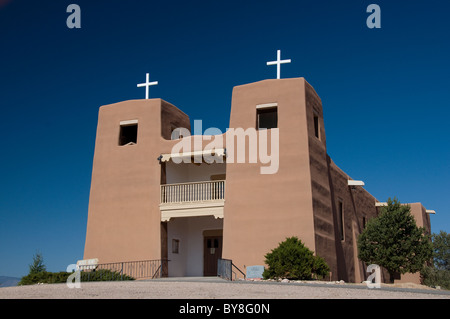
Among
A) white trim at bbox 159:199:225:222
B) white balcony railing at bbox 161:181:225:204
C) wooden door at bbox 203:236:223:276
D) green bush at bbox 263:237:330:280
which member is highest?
white balcony railing at bbox 161:181:225:204

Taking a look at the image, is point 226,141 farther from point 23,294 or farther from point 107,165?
point 23,294

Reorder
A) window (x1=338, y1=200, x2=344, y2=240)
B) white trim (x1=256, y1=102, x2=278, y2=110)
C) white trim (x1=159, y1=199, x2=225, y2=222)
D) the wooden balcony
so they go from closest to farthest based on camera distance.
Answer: white trim (x1=256, y1=102, x2=278, y2=110), the wooden balcony, white trim (x1=159, y1=199, x2=225, y2=222), window (x1=338, y1=200, x2=344, y2=240)

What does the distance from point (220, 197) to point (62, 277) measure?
24.3 feet

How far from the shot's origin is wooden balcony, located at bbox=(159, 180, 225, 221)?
23500 millimetres

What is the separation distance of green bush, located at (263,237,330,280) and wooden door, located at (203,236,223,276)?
5936 mm

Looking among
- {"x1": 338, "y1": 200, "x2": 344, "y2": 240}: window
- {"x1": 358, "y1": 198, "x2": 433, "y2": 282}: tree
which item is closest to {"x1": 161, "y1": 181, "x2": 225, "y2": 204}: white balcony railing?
{"x1": 338, "y1": 200, "x2": 344, "y2": 240}: window

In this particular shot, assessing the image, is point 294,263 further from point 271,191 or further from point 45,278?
point 45,278

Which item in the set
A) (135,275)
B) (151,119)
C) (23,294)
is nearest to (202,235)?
(135,275)

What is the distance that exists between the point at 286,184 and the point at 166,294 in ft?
33.8

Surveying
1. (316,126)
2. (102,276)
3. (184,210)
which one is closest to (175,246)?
(184,210)

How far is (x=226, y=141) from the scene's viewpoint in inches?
923

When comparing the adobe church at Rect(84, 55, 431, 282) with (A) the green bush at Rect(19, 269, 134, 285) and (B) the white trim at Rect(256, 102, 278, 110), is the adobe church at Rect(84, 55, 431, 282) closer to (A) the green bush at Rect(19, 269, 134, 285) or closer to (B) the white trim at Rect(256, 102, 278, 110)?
(B) the white trim at Rect(256, 102, 278, 110)

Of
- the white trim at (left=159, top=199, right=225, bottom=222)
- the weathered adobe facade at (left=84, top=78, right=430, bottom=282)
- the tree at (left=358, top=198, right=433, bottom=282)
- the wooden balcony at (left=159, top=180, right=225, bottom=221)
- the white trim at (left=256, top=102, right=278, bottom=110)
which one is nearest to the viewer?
the weathered adobe facade at (left=84, top=78, right=430, bottom=282)

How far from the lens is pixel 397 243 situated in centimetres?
2441
